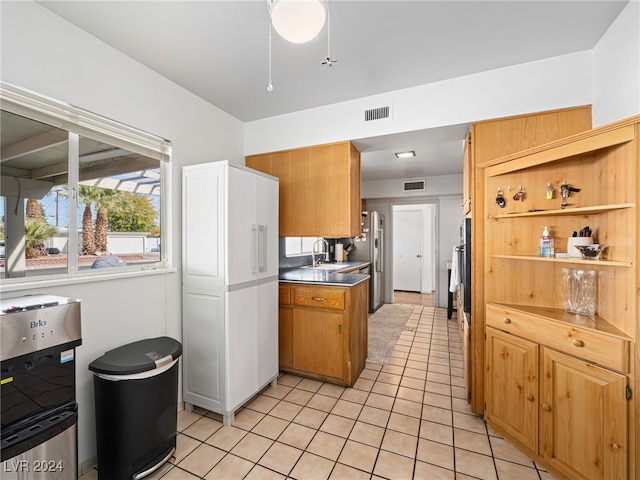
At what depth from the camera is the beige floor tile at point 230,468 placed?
175 cm

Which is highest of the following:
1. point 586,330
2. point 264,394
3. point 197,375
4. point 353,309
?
point 586,330

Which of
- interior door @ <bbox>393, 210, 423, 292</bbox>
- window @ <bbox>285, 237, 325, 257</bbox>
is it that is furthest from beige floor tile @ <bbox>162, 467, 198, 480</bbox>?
interior door @ <bbox>393, 210, 423, 292</bbox>

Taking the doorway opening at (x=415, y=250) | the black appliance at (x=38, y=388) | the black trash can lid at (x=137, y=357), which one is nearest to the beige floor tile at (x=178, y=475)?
the black appliance at (x=38, y=388)

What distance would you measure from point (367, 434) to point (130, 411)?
1.57m

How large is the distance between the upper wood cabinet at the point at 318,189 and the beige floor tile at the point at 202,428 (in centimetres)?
182

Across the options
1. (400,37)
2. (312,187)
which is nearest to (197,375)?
(312,187)

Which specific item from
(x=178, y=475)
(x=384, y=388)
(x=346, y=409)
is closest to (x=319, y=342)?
(x=346, y=409)

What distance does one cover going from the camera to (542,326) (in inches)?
A: 70.5

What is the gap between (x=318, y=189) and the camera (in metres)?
3.01

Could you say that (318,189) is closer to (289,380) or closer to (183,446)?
(289,380)

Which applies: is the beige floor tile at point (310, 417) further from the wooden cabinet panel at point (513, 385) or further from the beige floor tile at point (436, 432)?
the wooden cabinet panel at point (513, 385)

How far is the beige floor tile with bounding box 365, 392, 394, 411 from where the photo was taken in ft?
8.13

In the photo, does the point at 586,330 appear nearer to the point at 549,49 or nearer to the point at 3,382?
the point at 549,49

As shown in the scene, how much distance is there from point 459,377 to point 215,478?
7.89 feet
